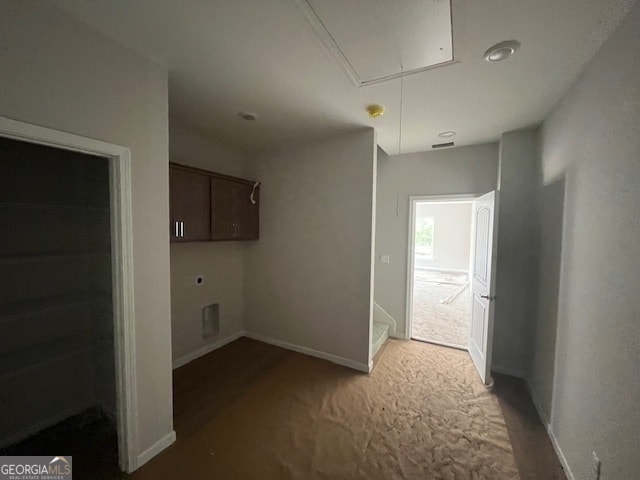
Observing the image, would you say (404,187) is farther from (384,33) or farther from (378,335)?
(384,33)

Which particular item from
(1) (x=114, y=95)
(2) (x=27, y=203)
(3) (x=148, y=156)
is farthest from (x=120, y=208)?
(2) (x=27, y=203)

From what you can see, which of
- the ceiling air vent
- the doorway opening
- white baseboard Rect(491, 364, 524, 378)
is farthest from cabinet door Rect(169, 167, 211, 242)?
white baseboard Rect(491, 364, 524, 378)

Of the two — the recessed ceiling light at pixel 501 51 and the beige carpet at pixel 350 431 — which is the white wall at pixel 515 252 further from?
the recessed ceiling light at pixel 501 51

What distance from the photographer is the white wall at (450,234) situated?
9.16 metres

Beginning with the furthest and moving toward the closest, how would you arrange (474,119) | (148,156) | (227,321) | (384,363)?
(227,321)
(384,363)
(474,119)
(148,156)

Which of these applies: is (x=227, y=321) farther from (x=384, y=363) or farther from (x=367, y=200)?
(x=367, y=200)

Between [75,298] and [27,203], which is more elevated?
[27,203]

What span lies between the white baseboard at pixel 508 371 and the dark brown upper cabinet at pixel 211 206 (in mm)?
3267

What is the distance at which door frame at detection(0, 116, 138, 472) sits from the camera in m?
1.39

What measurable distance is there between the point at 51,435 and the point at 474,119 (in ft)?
14.1

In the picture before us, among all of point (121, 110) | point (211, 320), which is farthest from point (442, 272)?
point (121, 110)

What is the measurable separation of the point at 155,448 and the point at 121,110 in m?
2.16

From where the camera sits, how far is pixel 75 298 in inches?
77.4

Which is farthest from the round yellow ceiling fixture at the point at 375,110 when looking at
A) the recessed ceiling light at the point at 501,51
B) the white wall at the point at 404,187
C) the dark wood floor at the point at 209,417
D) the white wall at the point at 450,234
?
the white wall at the point at 450,234
